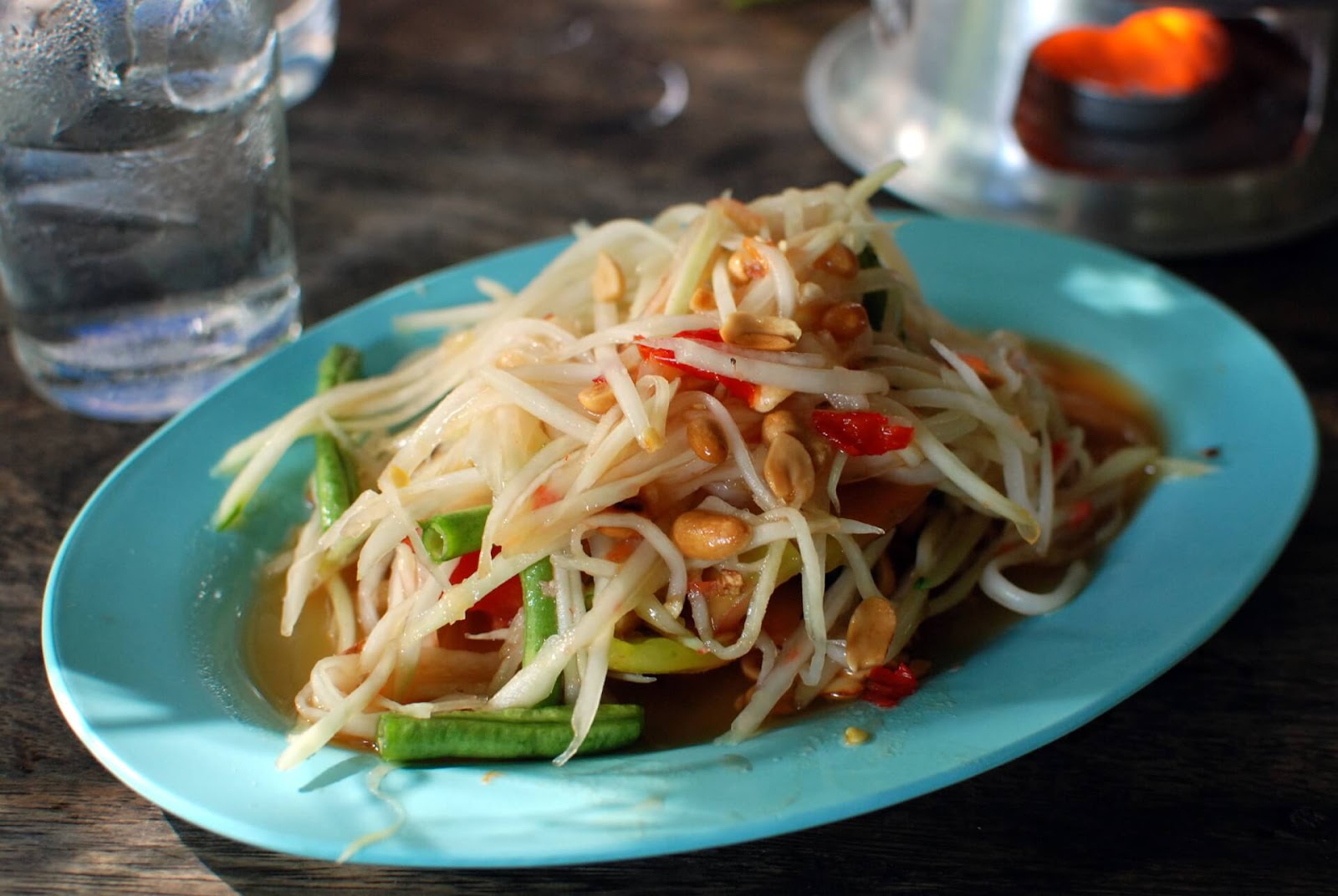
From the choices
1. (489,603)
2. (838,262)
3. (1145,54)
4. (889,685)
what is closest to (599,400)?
(489,603)

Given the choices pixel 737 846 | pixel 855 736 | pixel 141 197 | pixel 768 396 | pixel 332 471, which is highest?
pixel 768 396

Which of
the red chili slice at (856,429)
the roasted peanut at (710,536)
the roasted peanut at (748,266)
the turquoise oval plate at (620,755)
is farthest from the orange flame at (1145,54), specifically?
the roasted peanut at (710,536)

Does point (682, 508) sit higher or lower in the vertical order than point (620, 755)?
higher

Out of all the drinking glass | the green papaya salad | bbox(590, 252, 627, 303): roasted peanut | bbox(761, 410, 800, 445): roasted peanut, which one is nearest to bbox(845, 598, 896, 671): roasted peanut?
the green papaya salad

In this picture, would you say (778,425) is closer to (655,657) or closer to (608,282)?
(655,657)

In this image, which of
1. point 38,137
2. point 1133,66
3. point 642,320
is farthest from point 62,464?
point 1133,66

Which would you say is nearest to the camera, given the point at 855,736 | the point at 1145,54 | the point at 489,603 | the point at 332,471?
the point at 855,736

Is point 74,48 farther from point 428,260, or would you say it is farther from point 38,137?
point 428,260

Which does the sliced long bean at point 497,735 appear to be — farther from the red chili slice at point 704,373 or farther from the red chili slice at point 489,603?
the red chili slice at point 704,373
